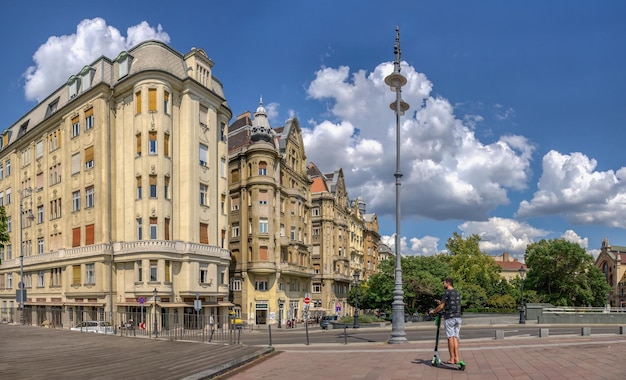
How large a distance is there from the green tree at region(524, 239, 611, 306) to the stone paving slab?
58.7 m

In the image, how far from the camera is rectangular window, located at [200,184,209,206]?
42.8m

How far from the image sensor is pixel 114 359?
1166 cm

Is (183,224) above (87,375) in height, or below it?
above

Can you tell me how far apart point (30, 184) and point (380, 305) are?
38.6 m

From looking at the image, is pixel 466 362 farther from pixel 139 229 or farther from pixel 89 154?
pixel 89 154

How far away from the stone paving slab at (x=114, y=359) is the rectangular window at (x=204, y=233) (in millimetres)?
25672

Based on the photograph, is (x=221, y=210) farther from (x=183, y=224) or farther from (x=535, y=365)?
(x=535, y=365)

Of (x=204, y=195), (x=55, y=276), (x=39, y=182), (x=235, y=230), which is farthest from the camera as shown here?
(x=235, y=230)

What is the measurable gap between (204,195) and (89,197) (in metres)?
9.42

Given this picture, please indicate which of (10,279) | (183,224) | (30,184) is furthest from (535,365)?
(10,279)

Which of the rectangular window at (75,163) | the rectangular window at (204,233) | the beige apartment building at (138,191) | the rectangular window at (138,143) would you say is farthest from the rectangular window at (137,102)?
the rectangular window at (204,233)

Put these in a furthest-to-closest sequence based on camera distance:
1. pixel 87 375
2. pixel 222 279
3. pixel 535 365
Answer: pixel 222 279 < pixel 535 365 < pixel 87 375

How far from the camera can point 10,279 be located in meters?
54.5

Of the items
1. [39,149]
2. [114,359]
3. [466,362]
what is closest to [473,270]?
[39,149]
